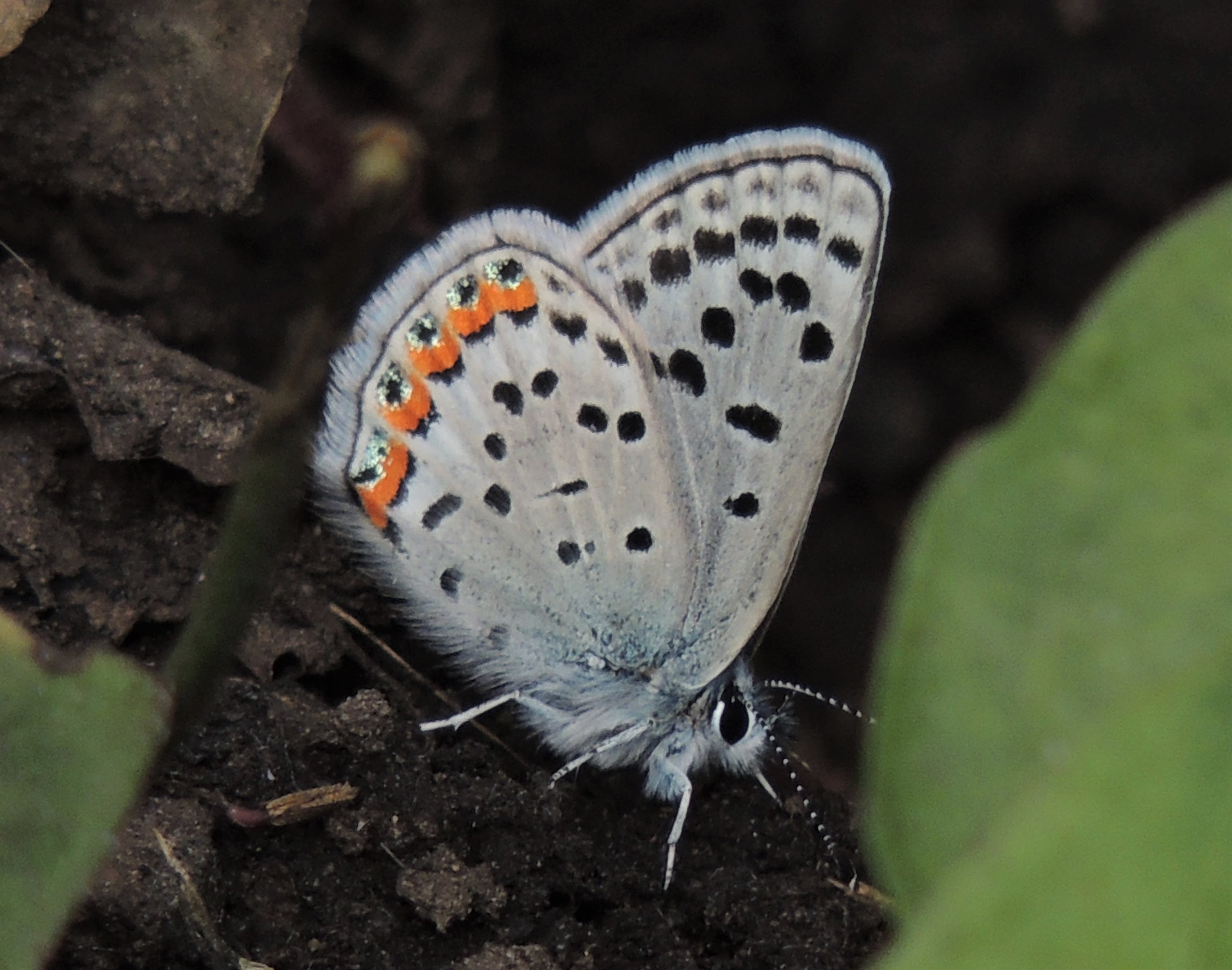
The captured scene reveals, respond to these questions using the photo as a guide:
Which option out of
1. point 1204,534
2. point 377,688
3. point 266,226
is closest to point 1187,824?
point 1204,534

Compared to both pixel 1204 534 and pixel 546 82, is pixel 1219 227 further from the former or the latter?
pixel 546 82

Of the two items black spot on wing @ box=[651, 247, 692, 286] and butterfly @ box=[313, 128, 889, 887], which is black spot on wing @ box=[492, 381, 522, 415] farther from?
black spot on wing @ box=[651, 247, 692, 286]

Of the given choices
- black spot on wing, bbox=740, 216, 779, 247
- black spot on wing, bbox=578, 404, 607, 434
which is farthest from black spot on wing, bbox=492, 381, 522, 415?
black spot on wing, bbox=740, 216, 779, 247

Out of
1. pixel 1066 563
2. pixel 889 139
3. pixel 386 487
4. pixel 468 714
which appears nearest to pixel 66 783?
pixel 1066 563

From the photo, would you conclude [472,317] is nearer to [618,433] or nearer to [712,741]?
[618,433]

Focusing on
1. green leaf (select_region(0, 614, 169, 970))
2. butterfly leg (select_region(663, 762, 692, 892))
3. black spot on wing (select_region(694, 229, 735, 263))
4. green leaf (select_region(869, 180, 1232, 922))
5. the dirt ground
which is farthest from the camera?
black spot on wing (select_region(694, 229, 735, 263))

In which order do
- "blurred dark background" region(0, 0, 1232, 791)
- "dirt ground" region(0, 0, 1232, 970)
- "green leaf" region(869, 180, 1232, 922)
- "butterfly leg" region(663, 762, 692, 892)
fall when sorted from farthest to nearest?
"blurred dark background" region(0, 0, 1232, 791) < "butterfly leg" region(663, 762, 692, 892) < "dirt ground" region(0, 0, 1232, 970) < "green leaf" region(869, 180, 1232, 922)

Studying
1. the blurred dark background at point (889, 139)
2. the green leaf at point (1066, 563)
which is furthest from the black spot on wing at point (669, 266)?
the green leaf at point (1066, 563)
